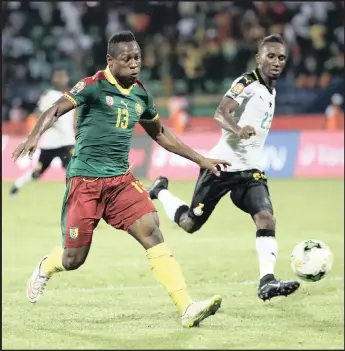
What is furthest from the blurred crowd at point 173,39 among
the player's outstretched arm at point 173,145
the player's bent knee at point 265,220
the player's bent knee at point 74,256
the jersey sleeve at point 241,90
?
the player's bent knee at point 74,256

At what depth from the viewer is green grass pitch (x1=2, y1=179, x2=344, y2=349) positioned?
21.1 ft

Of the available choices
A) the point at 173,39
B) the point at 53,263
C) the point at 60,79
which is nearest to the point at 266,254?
the point at 53,263

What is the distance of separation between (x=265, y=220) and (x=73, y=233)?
185 centimetres

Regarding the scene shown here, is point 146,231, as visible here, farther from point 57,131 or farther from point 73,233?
point 57,131

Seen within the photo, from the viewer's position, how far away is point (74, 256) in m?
6.95

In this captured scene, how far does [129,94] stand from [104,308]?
189 centimetres

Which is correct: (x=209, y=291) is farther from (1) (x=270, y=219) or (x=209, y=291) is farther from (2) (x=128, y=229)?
(2) (x=128, y=229)

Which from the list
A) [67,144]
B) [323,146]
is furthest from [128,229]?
[323,146]

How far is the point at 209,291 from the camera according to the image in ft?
27.7

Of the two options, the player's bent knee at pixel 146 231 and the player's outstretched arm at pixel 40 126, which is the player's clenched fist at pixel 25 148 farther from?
the player's bent knee at pixel 146 231

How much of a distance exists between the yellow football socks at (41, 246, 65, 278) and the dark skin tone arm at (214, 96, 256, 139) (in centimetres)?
186

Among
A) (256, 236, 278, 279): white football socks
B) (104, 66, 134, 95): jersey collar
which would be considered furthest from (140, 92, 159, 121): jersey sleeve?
(256, 236, 278, 279): white football socks

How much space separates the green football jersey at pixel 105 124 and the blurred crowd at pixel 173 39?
18.6 m

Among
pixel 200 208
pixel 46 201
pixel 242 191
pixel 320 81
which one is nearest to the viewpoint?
pixel 242 191
